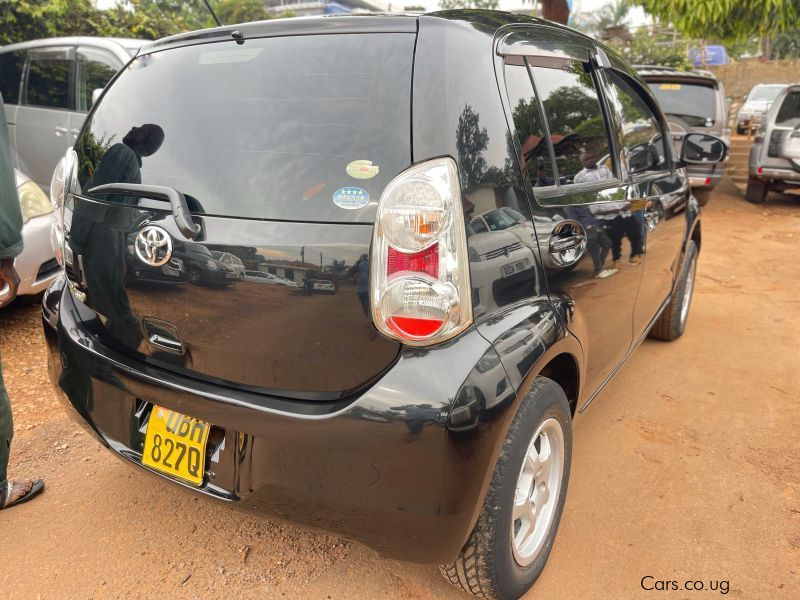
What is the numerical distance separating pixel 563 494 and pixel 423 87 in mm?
1371

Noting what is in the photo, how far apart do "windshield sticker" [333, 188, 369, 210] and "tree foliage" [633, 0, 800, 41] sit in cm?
817

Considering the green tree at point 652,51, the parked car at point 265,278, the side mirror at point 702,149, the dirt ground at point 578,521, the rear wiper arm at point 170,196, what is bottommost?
the dirt ground at point 578,521

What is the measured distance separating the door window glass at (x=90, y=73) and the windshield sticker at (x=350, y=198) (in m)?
4.84

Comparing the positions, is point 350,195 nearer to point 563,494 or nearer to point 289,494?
point 289,494

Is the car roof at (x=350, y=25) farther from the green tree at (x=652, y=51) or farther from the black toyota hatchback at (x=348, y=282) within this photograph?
the green tree at (x=652, y=51)

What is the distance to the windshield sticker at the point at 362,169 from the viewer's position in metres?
1.56

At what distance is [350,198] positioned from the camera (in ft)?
5.10

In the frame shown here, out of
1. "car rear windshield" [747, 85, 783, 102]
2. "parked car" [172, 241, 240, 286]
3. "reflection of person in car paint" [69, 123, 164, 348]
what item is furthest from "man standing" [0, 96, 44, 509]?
"car rear windshield" [747, 85, 783, 102]

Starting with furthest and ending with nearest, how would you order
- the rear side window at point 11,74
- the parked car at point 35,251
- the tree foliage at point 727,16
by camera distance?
the tree foliage at point 727,16 < the rear side window at point 11,74 < the parked car at point 35,251

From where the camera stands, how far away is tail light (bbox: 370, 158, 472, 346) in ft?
4.93

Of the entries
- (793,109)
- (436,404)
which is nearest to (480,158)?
(436,404)

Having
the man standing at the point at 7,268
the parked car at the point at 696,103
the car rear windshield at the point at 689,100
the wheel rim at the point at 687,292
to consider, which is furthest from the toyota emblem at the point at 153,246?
the car rear windshield at the point at 689,100

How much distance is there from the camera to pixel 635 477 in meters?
2.62

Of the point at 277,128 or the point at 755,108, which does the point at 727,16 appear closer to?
the point at 277,128
